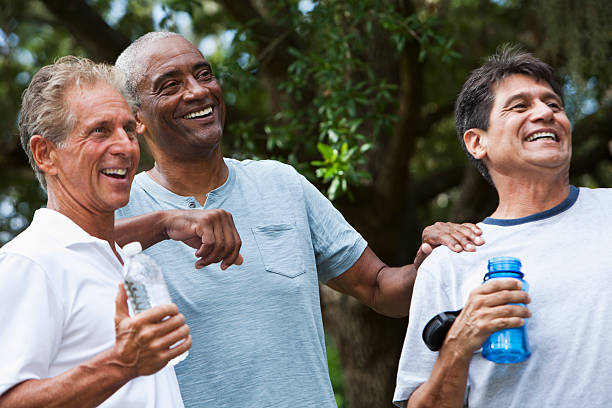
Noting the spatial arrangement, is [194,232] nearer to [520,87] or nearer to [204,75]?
[204,75]

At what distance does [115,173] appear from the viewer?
7.40ft

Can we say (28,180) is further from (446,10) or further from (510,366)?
(510,366)

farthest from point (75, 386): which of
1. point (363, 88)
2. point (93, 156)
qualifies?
point (363, 88)

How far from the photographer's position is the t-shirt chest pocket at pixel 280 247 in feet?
9.10

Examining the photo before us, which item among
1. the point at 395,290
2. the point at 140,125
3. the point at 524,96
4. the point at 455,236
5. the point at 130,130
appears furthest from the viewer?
the point at 140,125

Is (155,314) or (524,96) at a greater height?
(524,96)

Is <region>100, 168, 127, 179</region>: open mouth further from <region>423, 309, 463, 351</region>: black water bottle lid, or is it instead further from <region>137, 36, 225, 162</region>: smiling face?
<region>423, 309, 463, 351</region>: black water bottle lid

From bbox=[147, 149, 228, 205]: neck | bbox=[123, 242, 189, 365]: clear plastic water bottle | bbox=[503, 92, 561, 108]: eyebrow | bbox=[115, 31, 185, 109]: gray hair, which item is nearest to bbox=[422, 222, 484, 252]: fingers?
bbox=[503, 92, 561, 108]: eyebrow

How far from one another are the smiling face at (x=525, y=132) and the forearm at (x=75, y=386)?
1401 mm

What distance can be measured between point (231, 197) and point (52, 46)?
255 inches

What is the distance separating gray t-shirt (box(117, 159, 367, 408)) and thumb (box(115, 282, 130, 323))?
2.48ft

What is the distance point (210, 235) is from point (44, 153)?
53 centimetres

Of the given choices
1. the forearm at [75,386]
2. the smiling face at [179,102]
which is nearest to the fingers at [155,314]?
the forearm at [75,386]

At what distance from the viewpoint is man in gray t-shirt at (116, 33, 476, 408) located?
2607 millimetres
